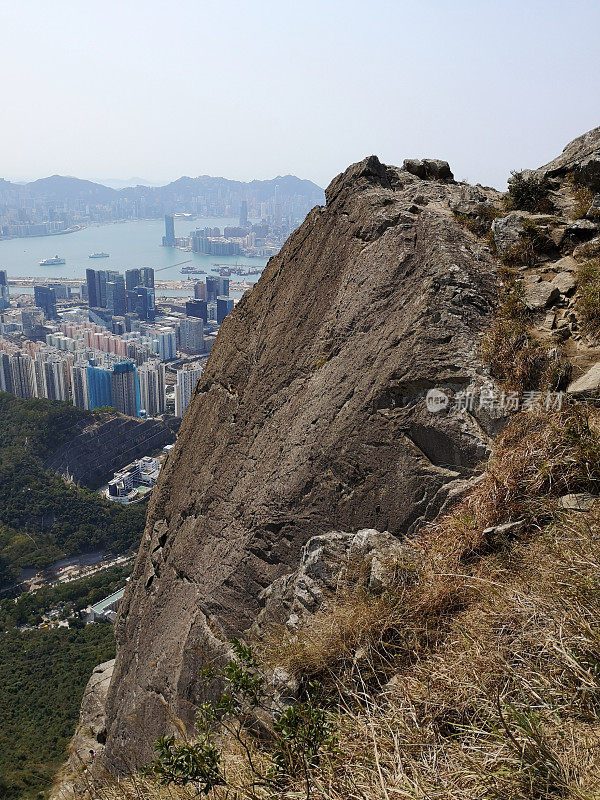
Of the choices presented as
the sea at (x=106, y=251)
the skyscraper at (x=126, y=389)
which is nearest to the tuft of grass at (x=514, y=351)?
the skyscraper at (x=126, y=389)

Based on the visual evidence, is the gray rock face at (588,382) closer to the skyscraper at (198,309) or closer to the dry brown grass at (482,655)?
the dry brown grass at (482,655)

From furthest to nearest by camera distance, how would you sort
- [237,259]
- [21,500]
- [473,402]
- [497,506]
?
[237,259]
[21,500]
[473,402]
[497,506]

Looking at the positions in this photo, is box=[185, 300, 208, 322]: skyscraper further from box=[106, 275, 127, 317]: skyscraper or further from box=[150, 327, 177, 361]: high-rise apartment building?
box=[106, 275, 127, 317]: skyscraper

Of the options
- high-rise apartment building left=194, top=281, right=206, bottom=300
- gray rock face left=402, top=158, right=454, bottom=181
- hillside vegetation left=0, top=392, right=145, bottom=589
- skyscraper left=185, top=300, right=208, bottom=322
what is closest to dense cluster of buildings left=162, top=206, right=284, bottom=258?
high-rise apartment building left=194, top=281, right=206, bottom=300

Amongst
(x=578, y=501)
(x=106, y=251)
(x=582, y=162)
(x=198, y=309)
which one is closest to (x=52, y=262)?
(x=106, y=251)

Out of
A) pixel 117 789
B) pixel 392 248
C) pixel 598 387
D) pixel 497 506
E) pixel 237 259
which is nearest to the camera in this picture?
pixel 117 789

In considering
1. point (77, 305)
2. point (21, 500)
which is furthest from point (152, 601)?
point (77, 305)

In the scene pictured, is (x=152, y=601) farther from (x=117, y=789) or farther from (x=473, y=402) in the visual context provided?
(x=473, y=402)
